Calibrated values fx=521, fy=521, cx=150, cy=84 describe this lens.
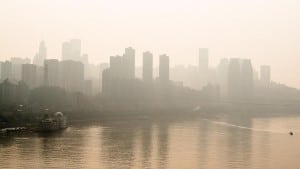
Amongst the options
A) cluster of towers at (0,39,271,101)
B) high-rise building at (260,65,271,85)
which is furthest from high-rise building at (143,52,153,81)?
high-rise building at (260,65,271,85)

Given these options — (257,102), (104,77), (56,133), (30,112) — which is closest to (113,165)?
(56,133)

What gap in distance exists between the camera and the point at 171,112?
56.0 m

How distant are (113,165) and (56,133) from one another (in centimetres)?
1247

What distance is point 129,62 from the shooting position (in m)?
70.9

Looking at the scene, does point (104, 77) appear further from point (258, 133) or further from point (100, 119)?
point (258, 133)

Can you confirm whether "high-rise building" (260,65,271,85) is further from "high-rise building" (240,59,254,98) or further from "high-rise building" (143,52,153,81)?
Answer: "high-rise building" (143,52,153,81)

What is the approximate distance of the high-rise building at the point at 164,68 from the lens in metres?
71.6

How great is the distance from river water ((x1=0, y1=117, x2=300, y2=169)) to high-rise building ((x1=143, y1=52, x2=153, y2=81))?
38838 millimetres

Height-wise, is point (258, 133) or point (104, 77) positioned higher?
point (104, 77)

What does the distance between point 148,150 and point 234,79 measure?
6237cm

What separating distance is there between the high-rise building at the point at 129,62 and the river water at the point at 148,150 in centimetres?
3671

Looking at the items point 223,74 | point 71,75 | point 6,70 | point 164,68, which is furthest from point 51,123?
point 223,74

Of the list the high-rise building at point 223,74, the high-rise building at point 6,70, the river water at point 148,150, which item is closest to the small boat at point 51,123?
the river water at point 148,150

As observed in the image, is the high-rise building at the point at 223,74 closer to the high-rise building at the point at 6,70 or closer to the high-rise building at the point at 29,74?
the high-rise building at the point at 6,70
